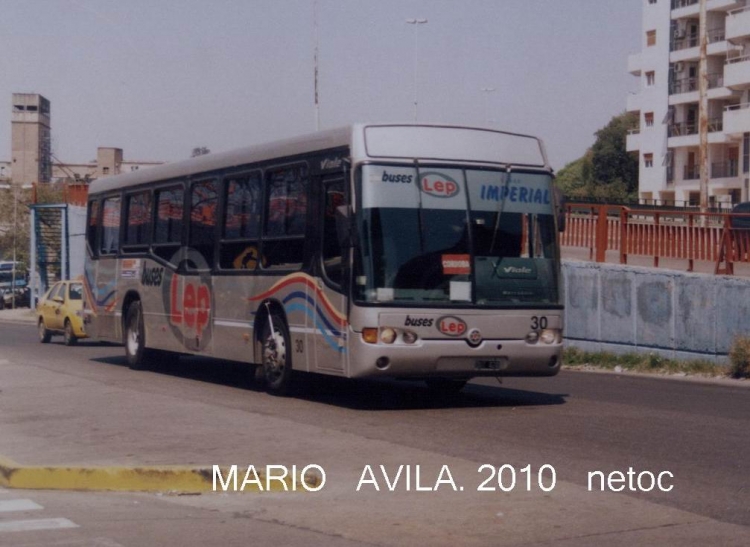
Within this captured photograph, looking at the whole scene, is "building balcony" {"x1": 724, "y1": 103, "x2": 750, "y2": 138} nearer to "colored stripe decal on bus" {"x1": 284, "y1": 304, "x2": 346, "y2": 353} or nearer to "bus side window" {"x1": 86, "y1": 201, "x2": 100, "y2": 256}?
"bus side window" {"x1": 86, "y1": 201, "x2": 100, "y2": 256}

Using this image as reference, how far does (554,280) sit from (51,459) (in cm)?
615

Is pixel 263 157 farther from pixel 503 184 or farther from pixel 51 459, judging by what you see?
pixel 51 459

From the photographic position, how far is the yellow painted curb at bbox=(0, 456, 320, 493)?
335 inches

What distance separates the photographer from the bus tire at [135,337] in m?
19.0

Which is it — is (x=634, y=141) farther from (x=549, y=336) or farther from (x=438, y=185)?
(x=438, y=185)

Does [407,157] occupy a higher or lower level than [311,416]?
higher

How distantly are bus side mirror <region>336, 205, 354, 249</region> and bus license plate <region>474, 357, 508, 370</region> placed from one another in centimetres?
191

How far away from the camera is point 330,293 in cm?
1306

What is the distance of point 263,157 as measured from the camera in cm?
1506

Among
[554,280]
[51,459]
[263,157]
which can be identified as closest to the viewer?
[51,459]

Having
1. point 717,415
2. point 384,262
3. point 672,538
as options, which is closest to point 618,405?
point 717,415

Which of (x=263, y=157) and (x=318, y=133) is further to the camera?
(x=263, y=157)

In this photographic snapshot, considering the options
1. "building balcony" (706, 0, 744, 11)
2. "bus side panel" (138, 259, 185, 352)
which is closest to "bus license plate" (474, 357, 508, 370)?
"bus side panel" (138, 259, 185, 352)

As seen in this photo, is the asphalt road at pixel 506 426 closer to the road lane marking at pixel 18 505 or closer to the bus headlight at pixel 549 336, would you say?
the bus headlight at pixel 549 336
